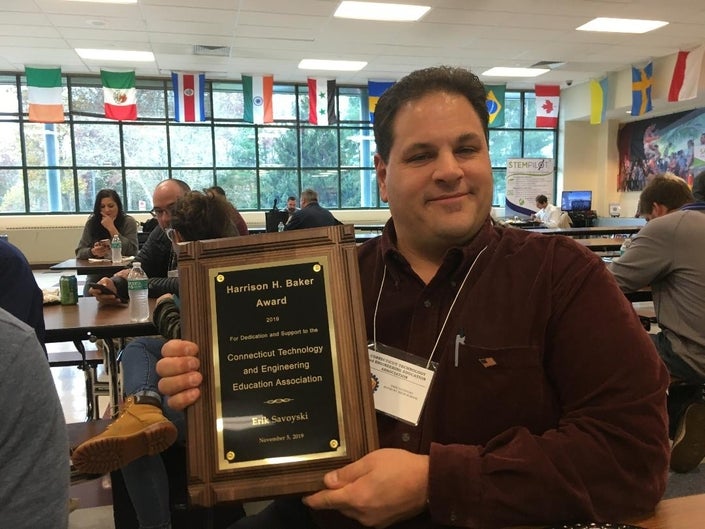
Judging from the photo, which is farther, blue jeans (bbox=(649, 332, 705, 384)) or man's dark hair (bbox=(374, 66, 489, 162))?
blue jeans (bbox=(649, 332, 705, 384))

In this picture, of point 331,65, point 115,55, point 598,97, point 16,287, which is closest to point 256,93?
point 331,65

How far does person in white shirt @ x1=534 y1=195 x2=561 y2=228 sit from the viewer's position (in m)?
10.9

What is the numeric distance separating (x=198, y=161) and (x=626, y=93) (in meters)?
8.50

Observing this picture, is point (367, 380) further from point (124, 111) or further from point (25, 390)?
point (124, 111)

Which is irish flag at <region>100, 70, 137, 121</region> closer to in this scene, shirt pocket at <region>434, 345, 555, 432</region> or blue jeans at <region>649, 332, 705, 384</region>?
blue jeans at <region>649, 332, 705, 384</region>

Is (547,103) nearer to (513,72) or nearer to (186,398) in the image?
(513,72)

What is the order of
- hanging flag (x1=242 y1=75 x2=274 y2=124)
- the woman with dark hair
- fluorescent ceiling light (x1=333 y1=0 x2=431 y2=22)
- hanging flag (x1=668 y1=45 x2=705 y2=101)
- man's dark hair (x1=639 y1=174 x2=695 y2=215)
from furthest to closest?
hanging flag (x1=242 y1=75 x2=274 y2=124) → hanging flag (x1=668 y1=45 x2=705 y2=101) → fluorescent ceiling light (x1=333 y1=0 x2=431 y2=22) → the woman with dark hair → man's dark hair (x1=639 y1=174 x2=695 y2=215)

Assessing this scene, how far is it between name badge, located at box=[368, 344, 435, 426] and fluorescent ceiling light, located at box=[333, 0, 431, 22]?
629cm

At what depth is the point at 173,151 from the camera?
37.1ft

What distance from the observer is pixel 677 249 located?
8.96 feet

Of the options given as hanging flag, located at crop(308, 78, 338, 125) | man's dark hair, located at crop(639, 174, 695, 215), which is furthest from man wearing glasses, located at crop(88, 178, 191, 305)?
hanging flag, located at crop(308, 78, 338, 125)

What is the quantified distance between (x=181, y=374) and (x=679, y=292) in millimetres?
2670

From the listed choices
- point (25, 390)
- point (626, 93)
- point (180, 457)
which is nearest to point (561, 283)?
point (25, 390)

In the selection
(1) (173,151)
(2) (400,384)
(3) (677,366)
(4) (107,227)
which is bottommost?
(3) (677,366)
